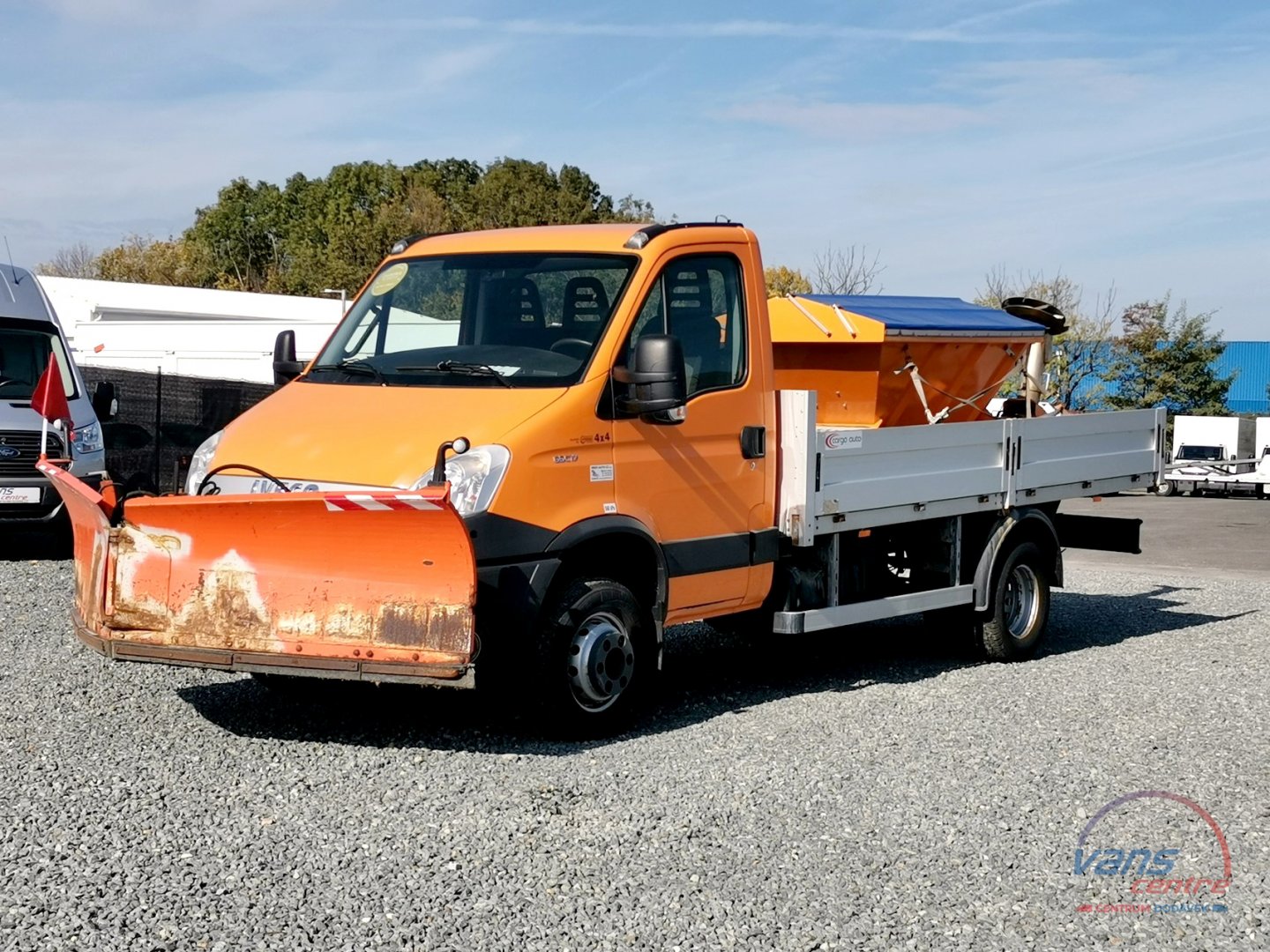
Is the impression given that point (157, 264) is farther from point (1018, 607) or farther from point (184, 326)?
point (1018, 607)

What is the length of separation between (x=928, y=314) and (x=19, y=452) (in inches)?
338

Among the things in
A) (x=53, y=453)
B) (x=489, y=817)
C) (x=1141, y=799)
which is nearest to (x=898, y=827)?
(x=1141, y=799)

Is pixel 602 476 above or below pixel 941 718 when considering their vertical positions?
above

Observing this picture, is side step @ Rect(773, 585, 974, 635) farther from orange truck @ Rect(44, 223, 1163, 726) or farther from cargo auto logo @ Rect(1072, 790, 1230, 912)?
cargo auto logo @ Rect(1072, 790, 1230, 912)

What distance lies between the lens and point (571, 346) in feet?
23.7

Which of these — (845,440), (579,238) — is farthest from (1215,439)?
(579,238)

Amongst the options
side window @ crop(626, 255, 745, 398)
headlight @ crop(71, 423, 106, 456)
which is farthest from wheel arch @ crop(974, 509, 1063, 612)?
headlight @ crop(71, 423, 106, 456)

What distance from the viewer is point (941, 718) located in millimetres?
7809

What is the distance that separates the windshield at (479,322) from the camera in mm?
7211

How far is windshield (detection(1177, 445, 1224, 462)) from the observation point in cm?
4366

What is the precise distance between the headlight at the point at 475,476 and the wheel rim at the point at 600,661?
811 mm

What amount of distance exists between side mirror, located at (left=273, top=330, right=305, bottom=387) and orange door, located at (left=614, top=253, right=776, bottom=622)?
2.15 meters

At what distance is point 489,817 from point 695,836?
2.66 feet

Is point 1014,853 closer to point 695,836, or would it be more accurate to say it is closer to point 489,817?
point 695,836
